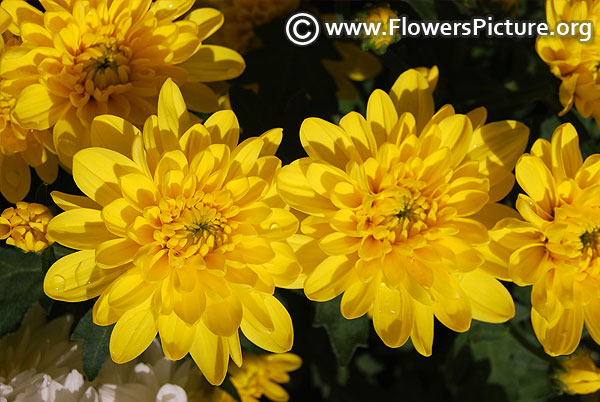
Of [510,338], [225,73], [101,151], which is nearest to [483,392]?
[510,338]

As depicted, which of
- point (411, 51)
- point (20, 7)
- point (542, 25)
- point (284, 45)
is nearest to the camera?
point (20, 7)

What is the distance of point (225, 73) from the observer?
4.28 ft

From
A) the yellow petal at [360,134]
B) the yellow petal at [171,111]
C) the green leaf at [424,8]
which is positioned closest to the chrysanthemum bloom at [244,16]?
the green leaf at [424,8]

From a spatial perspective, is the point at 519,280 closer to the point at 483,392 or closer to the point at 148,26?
the point at 483,392

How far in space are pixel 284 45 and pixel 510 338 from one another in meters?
1.02

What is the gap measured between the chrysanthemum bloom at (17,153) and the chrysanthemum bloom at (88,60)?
5cm

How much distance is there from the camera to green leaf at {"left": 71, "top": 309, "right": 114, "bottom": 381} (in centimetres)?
125

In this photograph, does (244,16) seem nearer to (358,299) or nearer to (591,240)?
(358,299)

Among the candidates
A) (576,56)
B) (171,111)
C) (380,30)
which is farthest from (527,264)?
(171,111)

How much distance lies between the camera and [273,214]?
110cm

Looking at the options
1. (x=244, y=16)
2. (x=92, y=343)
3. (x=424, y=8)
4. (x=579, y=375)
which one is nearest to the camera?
(x=92, y=343)

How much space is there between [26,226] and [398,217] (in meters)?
0.70

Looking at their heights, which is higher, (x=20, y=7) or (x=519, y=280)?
(x=20, y=7)

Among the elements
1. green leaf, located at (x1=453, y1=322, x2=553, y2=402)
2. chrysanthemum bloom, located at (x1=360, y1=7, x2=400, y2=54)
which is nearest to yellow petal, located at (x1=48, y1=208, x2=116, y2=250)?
chrysanthemum bloom, located at (x1=360, y1=7, x2=400, y2=54)
